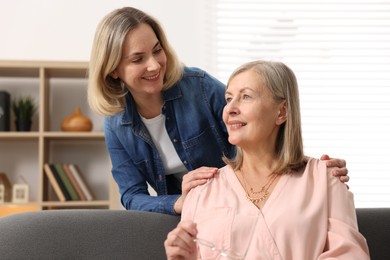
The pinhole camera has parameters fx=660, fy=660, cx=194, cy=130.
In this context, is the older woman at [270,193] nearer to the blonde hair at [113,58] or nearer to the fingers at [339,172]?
the fingers at [339,172]

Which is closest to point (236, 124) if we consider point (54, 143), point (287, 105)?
point (287, 105)

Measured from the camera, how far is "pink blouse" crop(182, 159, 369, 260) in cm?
185

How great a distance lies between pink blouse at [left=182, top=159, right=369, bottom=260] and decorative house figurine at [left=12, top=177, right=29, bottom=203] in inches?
100.0

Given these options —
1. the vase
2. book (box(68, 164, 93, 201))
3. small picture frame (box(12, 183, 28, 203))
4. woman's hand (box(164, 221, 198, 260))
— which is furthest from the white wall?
woman's hand (box(164, 221, 198, 260))

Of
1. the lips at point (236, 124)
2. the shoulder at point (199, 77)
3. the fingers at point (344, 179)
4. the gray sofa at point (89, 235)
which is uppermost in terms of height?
the shoulder at point (199, 77)

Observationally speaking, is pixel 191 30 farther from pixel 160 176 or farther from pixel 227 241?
pixel 227 241

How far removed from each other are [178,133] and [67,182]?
6.81 feet

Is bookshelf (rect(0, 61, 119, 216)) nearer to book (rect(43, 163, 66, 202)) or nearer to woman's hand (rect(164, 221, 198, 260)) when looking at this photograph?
book (rect(43, 163, 66, 202))

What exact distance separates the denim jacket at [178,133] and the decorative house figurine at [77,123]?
194 centimetres

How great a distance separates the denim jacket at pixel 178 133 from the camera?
2.42 metres

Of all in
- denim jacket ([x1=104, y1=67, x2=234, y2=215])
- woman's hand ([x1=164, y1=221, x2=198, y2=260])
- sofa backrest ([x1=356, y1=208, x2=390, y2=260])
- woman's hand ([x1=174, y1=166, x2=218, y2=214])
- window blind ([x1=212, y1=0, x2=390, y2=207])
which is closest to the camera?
woman's hand ([x1=164, y1=221, x2=198, y2=260])

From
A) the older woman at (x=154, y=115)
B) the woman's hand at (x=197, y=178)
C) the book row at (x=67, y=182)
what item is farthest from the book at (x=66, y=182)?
the woman's hand at (x=197, y=178)

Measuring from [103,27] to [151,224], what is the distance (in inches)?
27.5

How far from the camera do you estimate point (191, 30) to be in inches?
183
